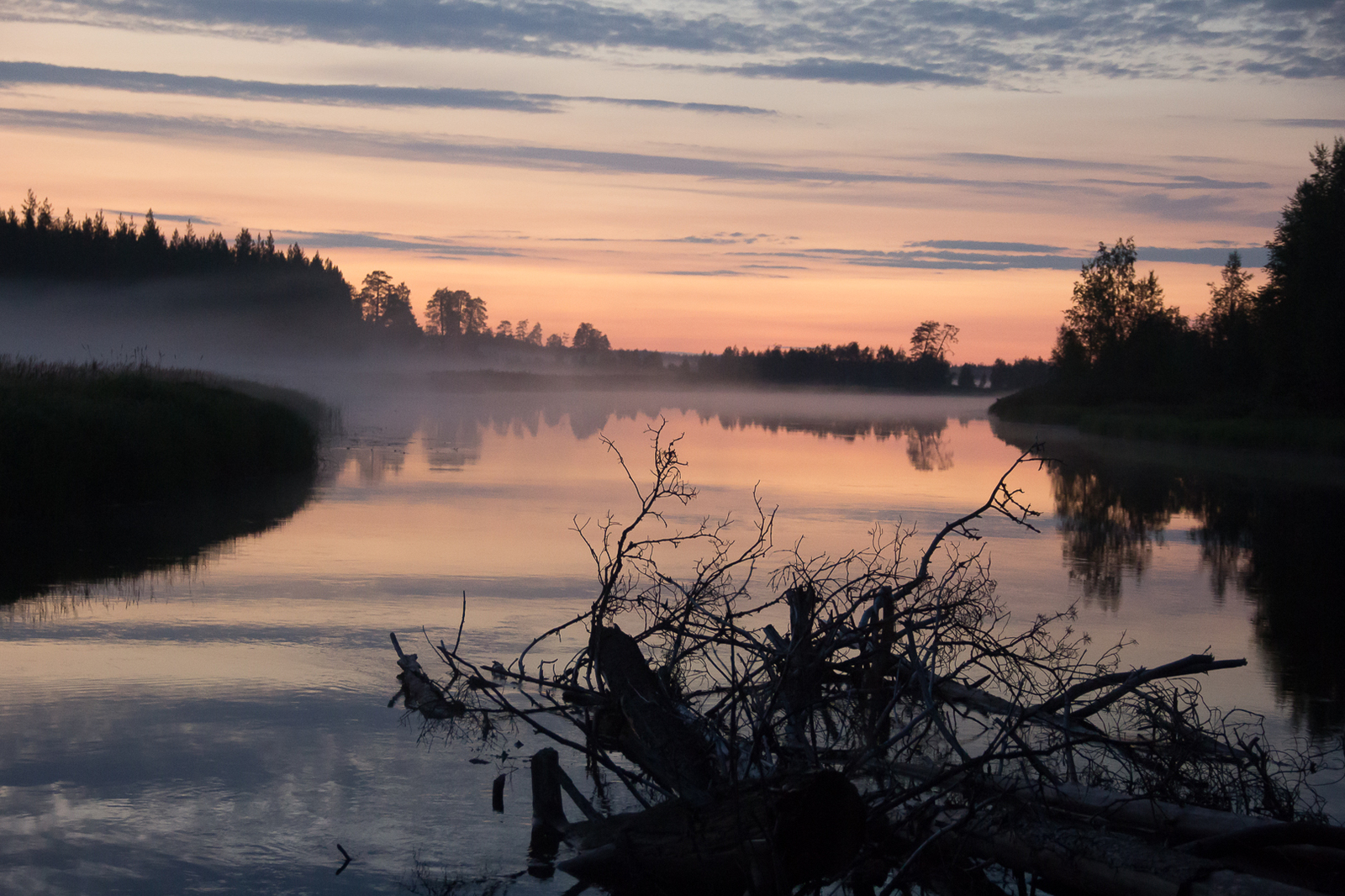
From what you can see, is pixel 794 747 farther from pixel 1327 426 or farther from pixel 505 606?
pixel 1327 426

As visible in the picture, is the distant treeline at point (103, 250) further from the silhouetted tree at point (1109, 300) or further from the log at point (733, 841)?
the log at point (733, 841)

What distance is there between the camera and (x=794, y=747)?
5539 mm

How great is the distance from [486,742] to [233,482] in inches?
580

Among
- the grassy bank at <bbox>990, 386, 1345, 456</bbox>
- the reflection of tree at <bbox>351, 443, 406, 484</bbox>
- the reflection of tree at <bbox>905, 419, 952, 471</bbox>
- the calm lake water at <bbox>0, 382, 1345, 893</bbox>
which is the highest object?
the grassy bank at <bbox>990, 386, 1345, 456</bbox>

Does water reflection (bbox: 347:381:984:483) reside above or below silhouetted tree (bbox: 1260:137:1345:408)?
below

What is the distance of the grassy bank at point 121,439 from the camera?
14930 millimetres

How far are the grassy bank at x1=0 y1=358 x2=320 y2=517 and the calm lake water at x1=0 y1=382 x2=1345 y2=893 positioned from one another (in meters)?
1.02

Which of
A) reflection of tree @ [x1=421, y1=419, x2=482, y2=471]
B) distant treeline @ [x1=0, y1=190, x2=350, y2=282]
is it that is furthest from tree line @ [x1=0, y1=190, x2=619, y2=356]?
reflection of tree @ [x1=421, y1=419, x2=482, y2=471]

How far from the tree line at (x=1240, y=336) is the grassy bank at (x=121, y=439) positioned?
1380 inches

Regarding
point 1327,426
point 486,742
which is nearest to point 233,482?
point 486,742

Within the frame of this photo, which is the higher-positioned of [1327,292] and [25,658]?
[1327,292]

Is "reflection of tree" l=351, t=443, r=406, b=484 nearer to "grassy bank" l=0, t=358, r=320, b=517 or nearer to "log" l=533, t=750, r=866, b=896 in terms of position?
"grassy bank" l=0, t=358, r=320, b=517

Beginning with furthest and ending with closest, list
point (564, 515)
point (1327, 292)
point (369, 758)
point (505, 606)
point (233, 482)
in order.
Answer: point (1327, 292), point (233, 482), point (564, 515), point (505, 606), point (369, 758)

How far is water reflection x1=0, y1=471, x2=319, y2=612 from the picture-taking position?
1160cm
